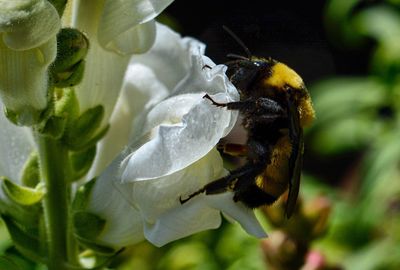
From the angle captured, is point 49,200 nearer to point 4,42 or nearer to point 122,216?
point 122,216

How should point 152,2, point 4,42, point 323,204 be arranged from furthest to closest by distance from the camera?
1. point 323,204
2. point 152,2
3. point 4,42

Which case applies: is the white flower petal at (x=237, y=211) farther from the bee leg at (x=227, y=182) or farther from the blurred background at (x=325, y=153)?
the blurred background at (x=325, y=153)

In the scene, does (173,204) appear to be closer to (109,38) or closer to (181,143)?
(181,143)

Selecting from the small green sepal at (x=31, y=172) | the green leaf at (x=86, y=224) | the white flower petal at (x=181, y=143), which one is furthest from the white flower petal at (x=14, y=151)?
the white flower petal at (x=181, y=143)

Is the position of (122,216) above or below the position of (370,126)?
above

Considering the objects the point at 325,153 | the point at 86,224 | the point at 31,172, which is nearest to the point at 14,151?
the point at 31,172

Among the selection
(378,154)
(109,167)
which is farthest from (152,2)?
(378,154)

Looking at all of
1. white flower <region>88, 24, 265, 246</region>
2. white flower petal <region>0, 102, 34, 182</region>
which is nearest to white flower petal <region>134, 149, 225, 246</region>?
white flower <region>88, 24, 265, 246</region>

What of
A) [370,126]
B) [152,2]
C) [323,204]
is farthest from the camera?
[370,126]
